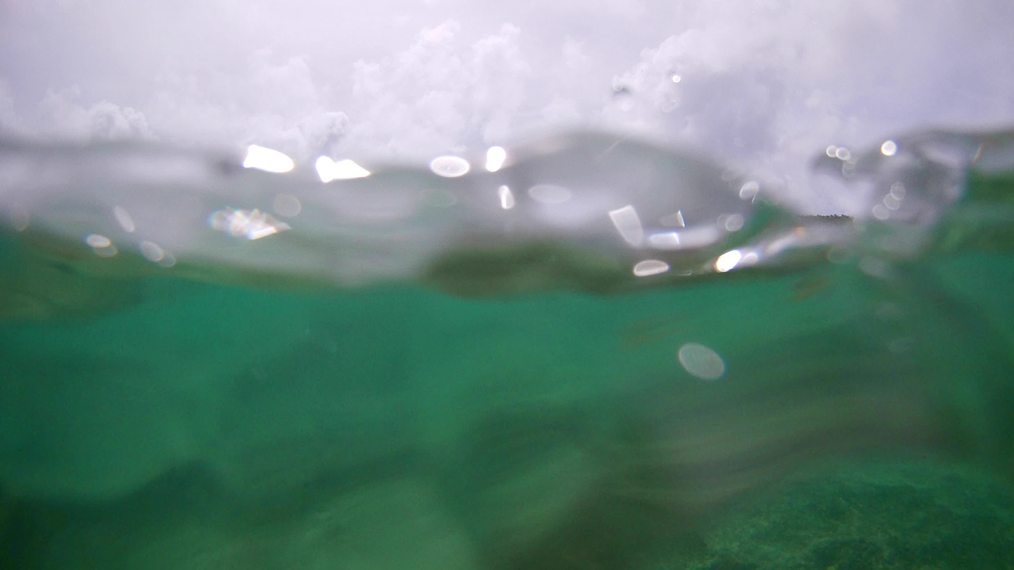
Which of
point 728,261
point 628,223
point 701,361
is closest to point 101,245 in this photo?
point 628,223

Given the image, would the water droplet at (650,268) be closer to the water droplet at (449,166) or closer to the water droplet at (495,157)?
the water droplet at (495,157)

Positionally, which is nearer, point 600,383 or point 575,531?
point 575,531

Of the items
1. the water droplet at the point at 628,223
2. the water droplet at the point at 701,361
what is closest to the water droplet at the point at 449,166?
the water droplet at the point at 628,223

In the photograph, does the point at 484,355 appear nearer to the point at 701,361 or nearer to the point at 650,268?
the point at 650,268

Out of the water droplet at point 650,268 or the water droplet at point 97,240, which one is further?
the water droplet at point 650,268

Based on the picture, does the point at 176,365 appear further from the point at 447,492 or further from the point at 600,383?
the point at 600,383

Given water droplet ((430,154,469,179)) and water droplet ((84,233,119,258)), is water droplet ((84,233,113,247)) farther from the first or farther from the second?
water droplet ((430,154,469,179))

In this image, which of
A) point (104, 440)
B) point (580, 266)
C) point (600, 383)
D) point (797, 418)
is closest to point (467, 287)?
point (580, 266)

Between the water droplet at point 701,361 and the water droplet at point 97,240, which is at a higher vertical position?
the water droplet at point 97,240
